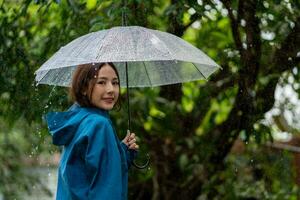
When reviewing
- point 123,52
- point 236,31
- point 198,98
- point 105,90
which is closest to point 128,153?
point 105,90

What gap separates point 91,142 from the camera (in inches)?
168

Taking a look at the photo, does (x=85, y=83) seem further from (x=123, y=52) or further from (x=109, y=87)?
(x=123, y=52)

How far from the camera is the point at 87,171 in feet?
14.1

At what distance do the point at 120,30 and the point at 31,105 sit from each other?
6.98 ft

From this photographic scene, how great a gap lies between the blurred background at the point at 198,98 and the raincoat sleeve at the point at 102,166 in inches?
70.3

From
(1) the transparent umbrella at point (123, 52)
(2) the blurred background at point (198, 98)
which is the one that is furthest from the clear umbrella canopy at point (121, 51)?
(2) the blurred background at point (198, 98)

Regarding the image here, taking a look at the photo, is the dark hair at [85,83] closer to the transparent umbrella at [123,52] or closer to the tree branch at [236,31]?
the transparent umbrella at [123,52]

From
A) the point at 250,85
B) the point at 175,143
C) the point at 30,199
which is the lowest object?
the point at 30,199

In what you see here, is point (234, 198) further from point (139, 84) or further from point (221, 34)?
point (139, 84)

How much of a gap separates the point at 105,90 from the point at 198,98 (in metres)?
3.77

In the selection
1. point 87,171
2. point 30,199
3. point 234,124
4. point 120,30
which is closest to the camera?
point 87,171

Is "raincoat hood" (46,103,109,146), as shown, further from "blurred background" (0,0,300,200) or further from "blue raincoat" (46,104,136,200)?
"blurred background" (0,0,300,200)

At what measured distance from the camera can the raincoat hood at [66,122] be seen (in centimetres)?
443

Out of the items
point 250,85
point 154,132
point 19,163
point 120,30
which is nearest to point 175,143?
point 154,132
